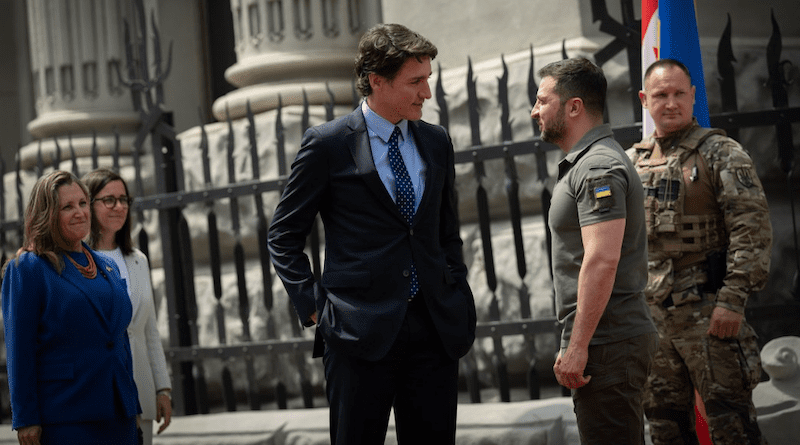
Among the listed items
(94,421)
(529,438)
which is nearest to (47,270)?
(94,421)

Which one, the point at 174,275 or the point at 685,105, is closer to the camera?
the point at 685,105

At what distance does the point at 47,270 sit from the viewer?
12.6 feet

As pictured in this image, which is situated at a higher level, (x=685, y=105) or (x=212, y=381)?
(x=685, y=105)

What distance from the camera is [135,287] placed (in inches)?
177

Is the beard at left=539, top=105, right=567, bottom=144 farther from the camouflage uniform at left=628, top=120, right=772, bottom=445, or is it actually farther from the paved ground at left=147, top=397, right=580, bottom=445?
the paved ground at left=147, top=397, right=580, bottom=445

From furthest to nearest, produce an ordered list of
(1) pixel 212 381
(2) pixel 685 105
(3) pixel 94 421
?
(1) pixel 212 381 → (2) pixel 685 105 → (3) pixel 94 421

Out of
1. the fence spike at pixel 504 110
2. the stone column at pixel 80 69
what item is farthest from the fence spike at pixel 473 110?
the stone column at pixel 80 69

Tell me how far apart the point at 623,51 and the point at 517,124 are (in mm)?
691

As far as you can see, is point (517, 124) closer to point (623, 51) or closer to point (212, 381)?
point (623, 51)

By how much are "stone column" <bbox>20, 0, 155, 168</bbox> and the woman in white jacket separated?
321 centimetres

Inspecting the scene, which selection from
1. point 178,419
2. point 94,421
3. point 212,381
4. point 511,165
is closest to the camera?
point 94,421

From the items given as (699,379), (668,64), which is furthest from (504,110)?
(699,379)

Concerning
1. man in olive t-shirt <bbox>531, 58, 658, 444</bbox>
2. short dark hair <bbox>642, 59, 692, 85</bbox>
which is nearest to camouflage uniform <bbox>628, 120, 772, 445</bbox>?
short dark hair <bbox>642, 59, 692, 85</bbox>

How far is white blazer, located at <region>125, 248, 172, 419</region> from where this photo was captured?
4.46 metres
